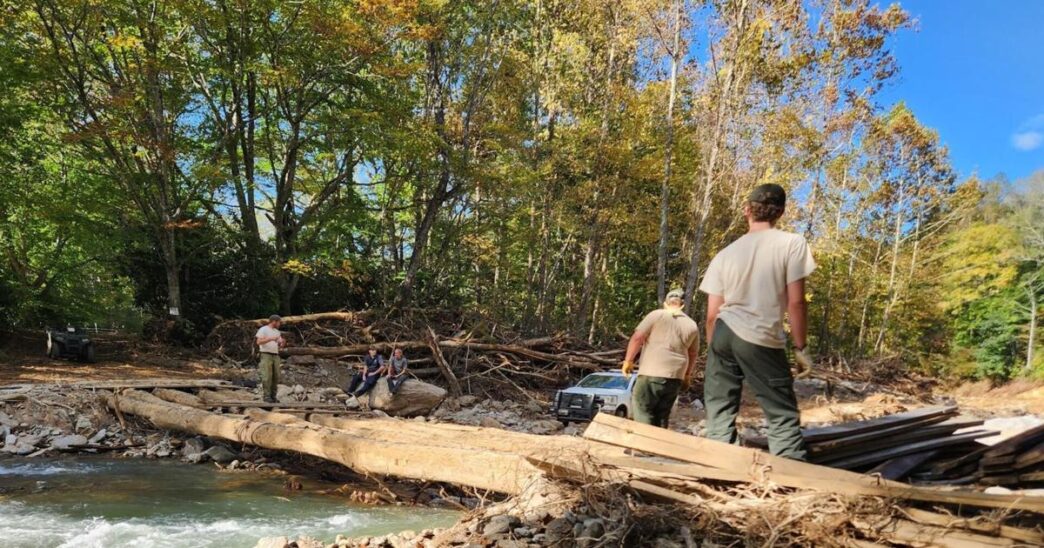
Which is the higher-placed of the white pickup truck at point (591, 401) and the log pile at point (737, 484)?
the log pile at point (737, 484)

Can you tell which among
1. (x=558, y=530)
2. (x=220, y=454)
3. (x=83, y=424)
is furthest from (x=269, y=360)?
(x=558, y=530)

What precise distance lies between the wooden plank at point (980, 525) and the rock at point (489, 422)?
34.3ft

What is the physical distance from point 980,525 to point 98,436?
37.9 ft

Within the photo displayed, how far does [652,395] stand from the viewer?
5.70 m

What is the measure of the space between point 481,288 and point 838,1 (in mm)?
19468

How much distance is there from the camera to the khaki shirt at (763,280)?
3.81 metres

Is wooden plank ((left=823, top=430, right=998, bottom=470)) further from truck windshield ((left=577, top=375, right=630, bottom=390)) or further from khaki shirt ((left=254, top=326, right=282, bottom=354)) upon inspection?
truck windshield ((left=577, top=375, right=630, bottom=390))

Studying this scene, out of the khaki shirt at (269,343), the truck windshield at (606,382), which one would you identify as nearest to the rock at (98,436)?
the khaki shirt at (269,343)

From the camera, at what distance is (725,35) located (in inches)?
861

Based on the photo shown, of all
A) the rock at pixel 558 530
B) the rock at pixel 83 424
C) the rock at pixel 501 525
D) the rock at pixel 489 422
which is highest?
the rock at pixel 558 530

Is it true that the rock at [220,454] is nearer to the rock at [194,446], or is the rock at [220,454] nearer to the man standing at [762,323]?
the rock at [194,446]

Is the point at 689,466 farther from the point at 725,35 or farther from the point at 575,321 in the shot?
the point at 575,321

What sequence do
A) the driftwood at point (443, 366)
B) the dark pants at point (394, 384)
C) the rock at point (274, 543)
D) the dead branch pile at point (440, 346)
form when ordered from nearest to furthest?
the rock at point (274, 543), the dark pants at point (394, 384), the driftwood at point (443, 366), the dead branch pile at point (440, 346)

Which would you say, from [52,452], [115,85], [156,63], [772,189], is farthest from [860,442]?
[115,85]
